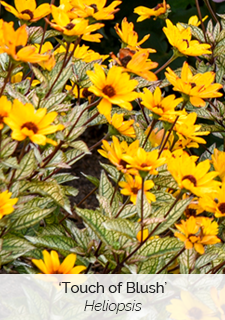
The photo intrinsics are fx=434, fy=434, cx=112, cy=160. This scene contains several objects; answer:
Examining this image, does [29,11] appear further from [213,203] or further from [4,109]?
[213,203]

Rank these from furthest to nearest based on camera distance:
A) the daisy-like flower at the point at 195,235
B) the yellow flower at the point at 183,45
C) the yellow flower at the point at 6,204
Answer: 1. the yellow flower at the point at 183,45
2. the daisy-like flower at the point at 195,235
3. the yellow flower at the point at 6,204

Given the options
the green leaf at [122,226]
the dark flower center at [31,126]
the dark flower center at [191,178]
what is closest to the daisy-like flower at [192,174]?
the dark flower center at [191,178]

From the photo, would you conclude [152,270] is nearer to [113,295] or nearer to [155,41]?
[113,295]

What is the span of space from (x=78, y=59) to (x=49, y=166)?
0.34 meters

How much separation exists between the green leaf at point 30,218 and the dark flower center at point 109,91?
0.24 metres

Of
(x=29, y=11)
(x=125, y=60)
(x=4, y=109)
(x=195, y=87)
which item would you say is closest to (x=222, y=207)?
(x=195, y=87)

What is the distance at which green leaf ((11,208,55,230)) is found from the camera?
791 mm

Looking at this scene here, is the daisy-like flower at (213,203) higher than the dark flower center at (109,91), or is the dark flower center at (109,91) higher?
the dark flower center at (109,91)

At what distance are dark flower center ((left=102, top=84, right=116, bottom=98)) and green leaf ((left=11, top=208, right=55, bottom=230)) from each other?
24 centimetres

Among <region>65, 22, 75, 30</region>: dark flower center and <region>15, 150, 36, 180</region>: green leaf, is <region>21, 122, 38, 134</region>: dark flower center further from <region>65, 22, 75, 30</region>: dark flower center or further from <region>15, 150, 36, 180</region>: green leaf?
<region>65, 22, 75, 30</region>: dark flower center

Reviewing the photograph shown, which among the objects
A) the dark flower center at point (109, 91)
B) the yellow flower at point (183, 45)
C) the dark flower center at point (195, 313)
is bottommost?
the dark flower center at point (195, 313)

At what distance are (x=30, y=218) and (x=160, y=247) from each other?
25 centimetres

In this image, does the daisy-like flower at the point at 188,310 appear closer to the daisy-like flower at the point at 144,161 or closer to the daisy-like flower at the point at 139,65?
the daisy-like flower at the point at 144,161

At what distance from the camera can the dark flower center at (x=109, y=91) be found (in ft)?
2.56
